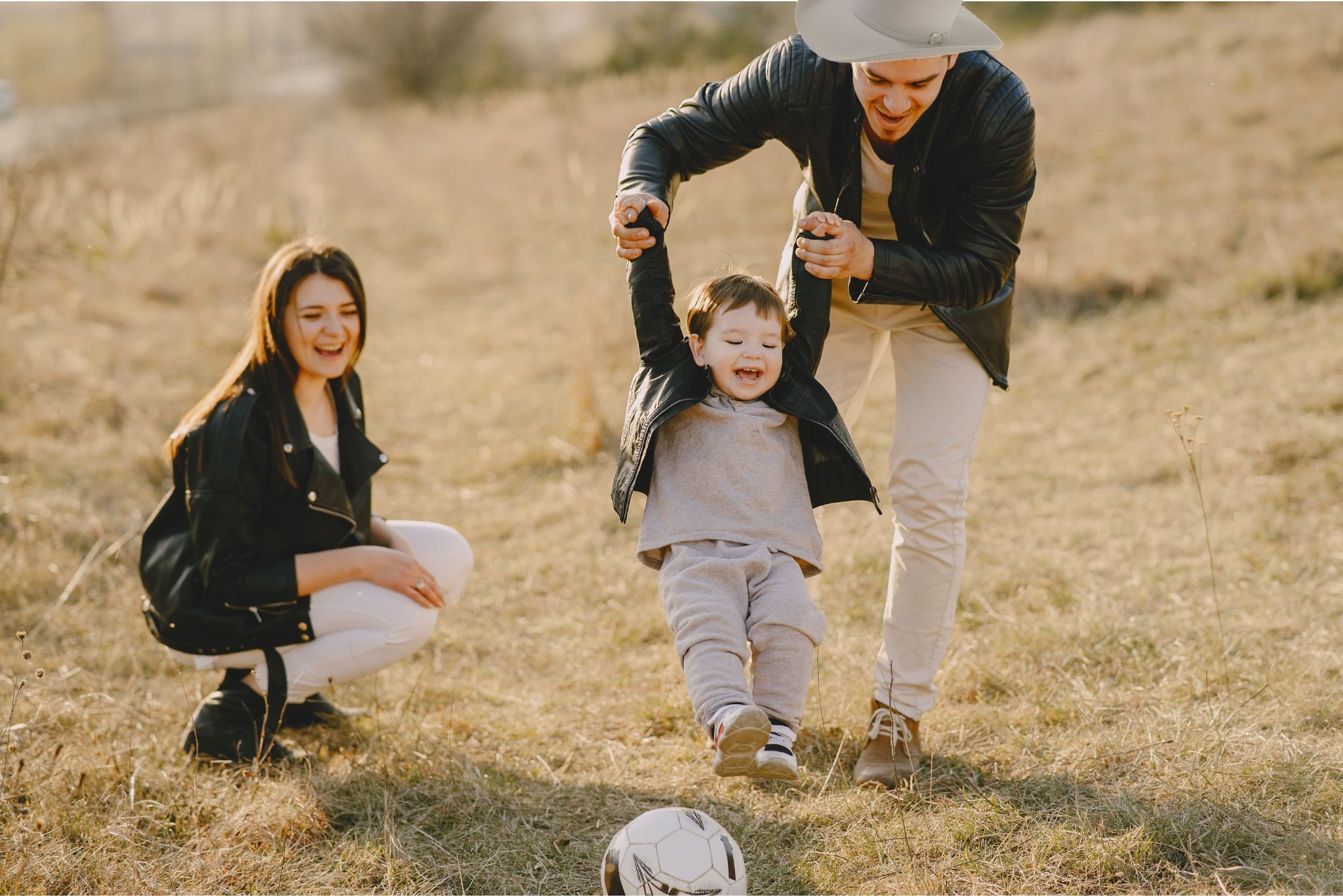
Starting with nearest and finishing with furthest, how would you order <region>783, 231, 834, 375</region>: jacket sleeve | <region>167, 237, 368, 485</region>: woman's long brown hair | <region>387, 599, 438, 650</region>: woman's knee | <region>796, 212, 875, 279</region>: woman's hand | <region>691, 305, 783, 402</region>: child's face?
<region>796, 212, 875, 279</region>: woman's hand
<region>691, 305, 783, 402</region>: child's face
<region>783, 231, 834, 375</region>: jacket sleeve
<region>167, 237, 368, 485</region>: woman's long brown hair
<region>387, 599, 438, 650</region>: woman's knee

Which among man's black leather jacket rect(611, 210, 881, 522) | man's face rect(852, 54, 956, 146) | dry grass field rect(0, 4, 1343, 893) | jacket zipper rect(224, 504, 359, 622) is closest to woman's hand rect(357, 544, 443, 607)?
jacket zipper rect(224, 504, 359, 622)

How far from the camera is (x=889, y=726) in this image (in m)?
3.35

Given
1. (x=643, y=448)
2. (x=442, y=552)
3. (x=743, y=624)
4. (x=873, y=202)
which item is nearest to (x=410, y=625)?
(x=442, y=552)

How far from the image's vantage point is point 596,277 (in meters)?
8.98

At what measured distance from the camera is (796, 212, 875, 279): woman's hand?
2.83 m

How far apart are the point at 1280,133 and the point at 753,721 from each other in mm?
10275

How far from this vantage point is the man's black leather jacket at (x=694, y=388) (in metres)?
2.96

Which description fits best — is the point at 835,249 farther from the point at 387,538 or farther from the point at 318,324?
the point at 387,538

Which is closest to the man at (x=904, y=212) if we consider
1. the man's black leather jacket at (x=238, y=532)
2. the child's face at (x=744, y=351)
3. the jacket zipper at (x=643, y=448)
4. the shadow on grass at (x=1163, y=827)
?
the child's face at (x=744, y=351)

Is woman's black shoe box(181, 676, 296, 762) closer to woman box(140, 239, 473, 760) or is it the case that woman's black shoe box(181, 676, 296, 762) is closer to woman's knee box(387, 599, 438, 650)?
woman box(140, 239, 473, 760)

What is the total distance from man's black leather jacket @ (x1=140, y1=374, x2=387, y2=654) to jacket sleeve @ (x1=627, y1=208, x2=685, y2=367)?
1197 millimetres

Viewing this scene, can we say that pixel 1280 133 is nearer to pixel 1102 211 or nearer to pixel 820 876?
pixel 1102 211

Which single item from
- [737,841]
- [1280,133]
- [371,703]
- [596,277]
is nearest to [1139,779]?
[737,841]

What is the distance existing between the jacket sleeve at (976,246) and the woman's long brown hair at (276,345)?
1641mm
